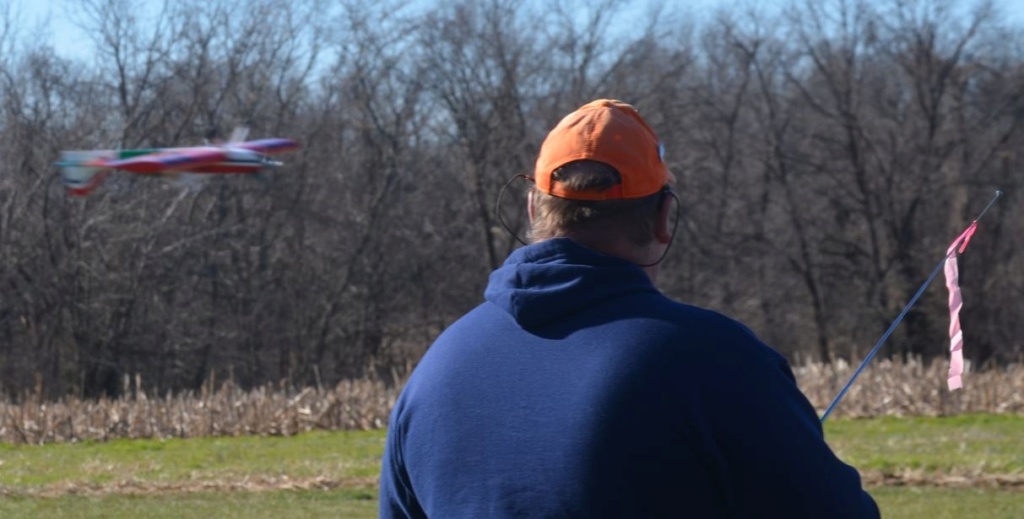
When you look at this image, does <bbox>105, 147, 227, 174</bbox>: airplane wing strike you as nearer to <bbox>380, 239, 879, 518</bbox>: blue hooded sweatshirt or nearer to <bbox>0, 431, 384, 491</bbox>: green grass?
<bbox>0, 431, 384, 491</bbox>: green grass

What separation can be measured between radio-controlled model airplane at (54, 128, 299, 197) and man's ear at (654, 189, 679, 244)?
256 inches

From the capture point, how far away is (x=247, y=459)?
49.5ft

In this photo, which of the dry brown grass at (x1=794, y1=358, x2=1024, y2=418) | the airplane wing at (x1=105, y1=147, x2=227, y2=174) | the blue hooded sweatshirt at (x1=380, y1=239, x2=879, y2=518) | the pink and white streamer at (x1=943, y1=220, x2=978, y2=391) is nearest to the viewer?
the blue hooded sweatshirt at (x1=380, y1=239, x2=879, y2=518)

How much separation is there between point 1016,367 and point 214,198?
64.6 feet

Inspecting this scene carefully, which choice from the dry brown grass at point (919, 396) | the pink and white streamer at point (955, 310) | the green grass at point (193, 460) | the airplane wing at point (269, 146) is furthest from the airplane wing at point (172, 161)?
the dry brown grass at point (919, 396)

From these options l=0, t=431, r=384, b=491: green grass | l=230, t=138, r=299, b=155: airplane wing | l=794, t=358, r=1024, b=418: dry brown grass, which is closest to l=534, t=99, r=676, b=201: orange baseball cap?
l=230, t=138, r=299, b=155: airplane wing

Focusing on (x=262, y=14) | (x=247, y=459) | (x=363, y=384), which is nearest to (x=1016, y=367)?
(x=363, y=384)

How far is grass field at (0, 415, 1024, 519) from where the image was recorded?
11.1 metres

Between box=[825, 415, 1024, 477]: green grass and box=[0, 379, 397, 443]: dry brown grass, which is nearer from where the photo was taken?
box=[825, 415, 1024, 477]: green grass

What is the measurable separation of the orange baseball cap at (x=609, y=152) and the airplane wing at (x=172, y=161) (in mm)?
6945

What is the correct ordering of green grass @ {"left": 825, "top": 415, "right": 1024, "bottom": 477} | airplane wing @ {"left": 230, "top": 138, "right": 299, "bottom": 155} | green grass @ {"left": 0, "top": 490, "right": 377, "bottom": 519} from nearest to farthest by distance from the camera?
airplane wing @ {"left": 230, "top": 138, "right": 299, "bottom": 155} < green grass @ {"left": 0, "top": 490, "right": 377, "bottom": 519} < green grass @ {"left": 825, "top": 415, "right": 1024, "bottom": 477}

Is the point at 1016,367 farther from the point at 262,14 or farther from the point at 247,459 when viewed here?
the point at 262,14

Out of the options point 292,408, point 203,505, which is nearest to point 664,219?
point 203,505

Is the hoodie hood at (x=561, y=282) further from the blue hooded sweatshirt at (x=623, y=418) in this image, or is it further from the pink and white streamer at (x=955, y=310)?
the pink and white streamer at (x=955, y=310)
